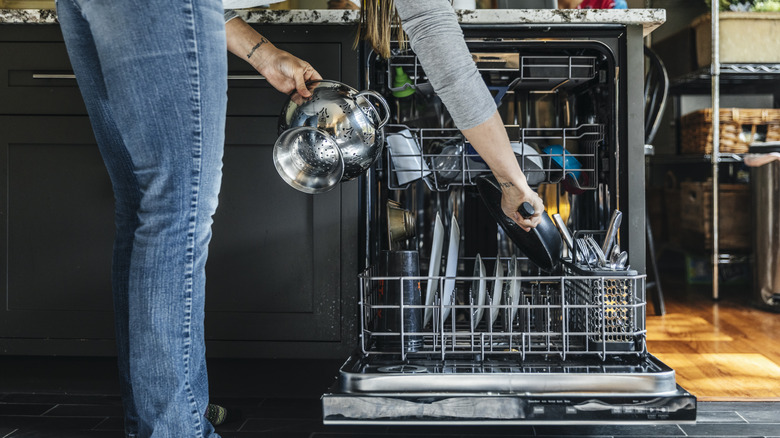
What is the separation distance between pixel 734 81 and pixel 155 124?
10.1 feet

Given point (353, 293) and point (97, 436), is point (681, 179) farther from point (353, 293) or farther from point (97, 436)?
point (97, 436)

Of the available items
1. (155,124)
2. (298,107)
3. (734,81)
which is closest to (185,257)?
(155,124)

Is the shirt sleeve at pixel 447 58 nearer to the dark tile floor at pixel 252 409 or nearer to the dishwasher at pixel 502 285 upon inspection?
the dishwasher at pixel 502 285

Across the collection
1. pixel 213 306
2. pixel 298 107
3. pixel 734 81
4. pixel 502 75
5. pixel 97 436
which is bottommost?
pixel 97 436

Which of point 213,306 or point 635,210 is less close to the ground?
point 635,210

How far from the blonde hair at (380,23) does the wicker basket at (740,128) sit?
195 cm

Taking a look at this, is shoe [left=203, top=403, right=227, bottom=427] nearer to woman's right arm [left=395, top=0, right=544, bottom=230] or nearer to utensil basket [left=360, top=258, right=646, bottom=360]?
utensil basket [left=360, top=258, right=646, bottom=360]

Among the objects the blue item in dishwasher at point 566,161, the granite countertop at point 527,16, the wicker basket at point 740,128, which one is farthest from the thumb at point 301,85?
the wicker basket at point 740,128

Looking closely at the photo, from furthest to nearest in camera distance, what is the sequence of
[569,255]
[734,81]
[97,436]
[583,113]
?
[734,81], [583,113], [569,255], [97,436]

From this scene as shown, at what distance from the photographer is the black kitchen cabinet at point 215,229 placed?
4.95ft

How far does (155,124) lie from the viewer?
2.61ft

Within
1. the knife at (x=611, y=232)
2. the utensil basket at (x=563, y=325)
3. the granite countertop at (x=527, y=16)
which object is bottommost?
the utensil basket at (x=563, y=325)

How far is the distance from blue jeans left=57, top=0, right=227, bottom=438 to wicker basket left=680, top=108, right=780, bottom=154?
98.4 inches

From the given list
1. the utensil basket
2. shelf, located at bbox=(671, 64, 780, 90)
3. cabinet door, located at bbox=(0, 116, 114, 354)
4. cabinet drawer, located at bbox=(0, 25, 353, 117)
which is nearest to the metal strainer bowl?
the utensil basket
